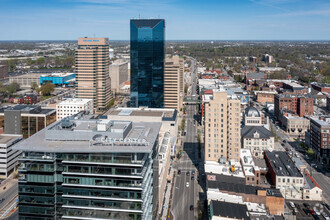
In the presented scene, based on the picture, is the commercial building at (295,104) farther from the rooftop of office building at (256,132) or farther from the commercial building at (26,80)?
the commercial building at (26,80)

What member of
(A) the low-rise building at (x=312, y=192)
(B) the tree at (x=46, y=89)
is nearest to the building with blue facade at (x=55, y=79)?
(B) the tree at (x=46, y=89)

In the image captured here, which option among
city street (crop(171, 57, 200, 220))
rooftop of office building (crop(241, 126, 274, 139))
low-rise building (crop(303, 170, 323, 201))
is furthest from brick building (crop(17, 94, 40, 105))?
low-rise building (crop(303, 170, 323, 201))

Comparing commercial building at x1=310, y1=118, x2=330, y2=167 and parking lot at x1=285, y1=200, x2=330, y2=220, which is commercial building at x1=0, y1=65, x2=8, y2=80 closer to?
commercial building at x1=310, y1=118, x2=330, y2=167

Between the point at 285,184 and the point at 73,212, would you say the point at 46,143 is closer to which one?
the point at 73,212

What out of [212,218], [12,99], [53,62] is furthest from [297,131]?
[53,62]

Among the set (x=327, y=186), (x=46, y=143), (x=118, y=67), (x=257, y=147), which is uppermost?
(x=118, y=67)

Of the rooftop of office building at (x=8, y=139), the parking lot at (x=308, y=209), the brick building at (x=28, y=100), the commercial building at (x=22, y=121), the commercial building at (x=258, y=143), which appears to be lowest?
the parking lot at (x=308, y=209)
